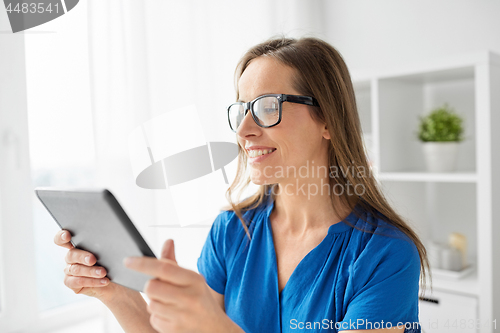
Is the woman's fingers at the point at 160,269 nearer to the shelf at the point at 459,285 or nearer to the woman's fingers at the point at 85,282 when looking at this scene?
the woman's fingers at the point at 85,282

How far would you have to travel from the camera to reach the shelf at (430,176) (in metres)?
1.84

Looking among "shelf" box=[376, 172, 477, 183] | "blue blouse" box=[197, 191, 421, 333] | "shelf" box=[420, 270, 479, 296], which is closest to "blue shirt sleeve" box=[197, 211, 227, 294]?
"blue blouse" box=[197, 191, 421, 333]

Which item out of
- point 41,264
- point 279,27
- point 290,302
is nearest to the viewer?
point 290,302

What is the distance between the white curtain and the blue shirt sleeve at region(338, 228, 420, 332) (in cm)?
107

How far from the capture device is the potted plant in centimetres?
201

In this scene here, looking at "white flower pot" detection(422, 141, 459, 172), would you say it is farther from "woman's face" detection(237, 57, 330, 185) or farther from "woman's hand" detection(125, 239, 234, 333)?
"woman's hand" detection(125, 239, 234, 333)

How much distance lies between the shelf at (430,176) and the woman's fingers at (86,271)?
1518 millimetres

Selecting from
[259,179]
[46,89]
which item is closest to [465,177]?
[259,179]

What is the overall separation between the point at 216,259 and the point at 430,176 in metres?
1.19

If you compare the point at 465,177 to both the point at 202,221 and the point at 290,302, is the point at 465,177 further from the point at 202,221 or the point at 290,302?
the point at 202,221

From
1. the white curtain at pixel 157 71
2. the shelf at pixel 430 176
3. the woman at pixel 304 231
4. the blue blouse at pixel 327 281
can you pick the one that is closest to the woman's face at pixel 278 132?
the woman at pixel 304 231

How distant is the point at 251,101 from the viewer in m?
1.21

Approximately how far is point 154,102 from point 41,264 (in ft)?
Result: 2.87

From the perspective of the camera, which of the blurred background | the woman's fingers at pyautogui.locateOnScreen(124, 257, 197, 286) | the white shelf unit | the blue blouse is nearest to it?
the woman's fingers at pyautogui.locateOnScreen(124, 257, 197, 286)
